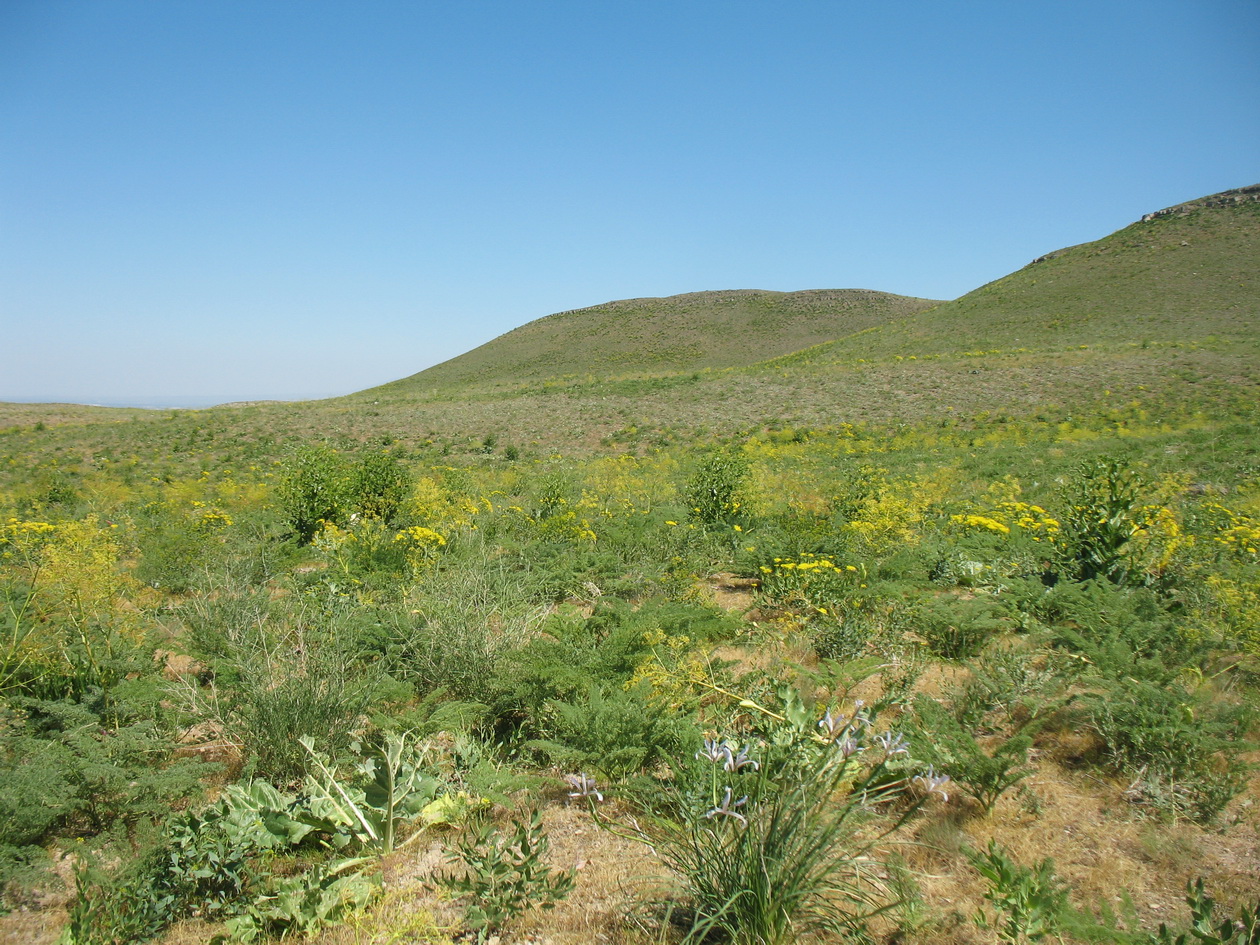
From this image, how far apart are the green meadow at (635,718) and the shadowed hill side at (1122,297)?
3214 cm

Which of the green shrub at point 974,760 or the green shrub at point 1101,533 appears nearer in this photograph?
the green shrub at point 974,760

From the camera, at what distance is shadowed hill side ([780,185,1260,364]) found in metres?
35.6

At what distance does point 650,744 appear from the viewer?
3.27 m

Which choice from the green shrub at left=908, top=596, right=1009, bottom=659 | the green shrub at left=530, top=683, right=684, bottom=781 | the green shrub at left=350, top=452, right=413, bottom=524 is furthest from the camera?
the green shrub at left=350, top=452, right=413, bottom=524

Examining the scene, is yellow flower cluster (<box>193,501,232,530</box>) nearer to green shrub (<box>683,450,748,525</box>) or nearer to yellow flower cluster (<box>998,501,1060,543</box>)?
green shrub (<box>683,450,748,525</box>)

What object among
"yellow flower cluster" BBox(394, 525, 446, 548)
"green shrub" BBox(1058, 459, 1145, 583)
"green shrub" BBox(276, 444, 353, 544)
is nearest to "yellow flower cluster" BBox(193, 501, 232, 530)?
"green shrub" BBox(276, 444, 353, 544)

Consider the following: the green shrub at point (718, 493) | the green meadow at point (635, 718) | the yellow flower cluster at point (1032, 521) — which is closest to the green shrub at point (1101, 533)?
the green meadow at point (635, 718)

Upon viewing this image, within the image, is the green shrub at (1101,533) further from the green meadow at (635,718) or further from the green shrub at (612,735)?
the green shrub at (612,735)

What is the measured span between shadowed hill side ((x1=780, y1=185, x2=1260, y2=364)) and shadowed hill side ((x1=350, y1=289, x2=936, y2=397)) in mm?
14194

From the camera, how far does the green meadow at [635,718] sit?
243cm

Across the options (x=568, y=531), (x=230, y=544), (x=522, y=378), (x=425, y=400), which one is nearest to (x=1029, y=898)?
(x=568, y=531)

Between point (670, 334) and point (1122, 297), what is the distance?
36.7m

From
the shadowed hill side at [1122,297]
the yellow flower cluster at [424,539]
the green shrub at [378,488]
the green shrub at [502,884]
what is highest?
the shadowed hill side at [1122,297]

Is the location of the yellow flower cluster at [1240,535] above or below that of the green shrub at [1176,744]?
above
